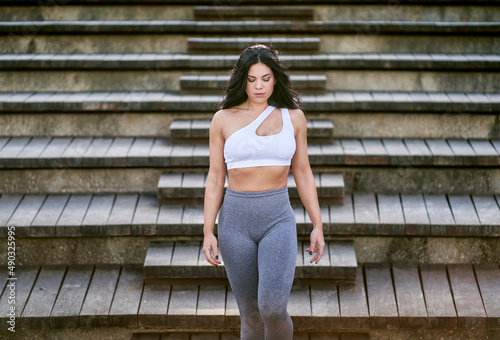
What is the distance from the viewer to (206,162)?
10.8ft

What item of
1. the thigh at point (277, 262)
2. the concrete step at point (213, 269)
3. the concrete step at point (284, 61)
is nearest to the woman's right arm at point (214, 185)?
the thigh at point (277, 262)

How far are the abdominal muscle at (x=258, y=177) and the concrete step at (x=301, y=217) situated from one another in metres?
0.89

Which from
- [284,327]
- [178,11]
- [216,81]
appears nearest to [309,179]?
[284,327]

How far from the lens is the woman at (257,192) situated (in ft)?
6.87

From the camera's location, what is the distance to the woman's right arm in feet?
7.26

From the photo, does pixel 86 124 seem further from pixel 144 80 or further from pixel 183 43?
pixel 183 43

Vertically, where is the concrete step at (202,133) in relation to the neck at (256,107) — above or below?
below

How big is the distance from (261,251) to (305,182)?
392 millimetres

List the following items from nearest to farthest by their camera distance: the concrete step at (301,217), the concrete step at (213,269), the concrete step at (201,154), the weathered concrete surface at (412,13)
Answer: the concrete step at (213,269)
the concrete step at (301,217)
the concrete step at (201,154)
the weathered concrete surface at (412,13)

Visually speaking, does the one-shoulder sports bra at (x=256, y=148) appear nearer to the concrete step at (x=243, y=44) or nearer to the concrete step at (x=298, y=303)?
the concrete step at (x=298, y=303)

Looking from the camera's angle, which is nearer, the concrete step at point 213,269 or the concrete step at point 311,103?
the concrete step at point 213,269

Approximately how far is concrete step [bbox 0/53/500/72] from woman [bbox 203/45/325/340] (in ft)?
Answer: 5.61

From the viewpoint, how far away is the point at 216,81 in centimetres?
382

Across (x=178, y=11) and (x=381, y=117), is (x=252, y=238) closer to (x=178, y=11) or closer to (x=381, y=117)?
(x=381, y=117)
